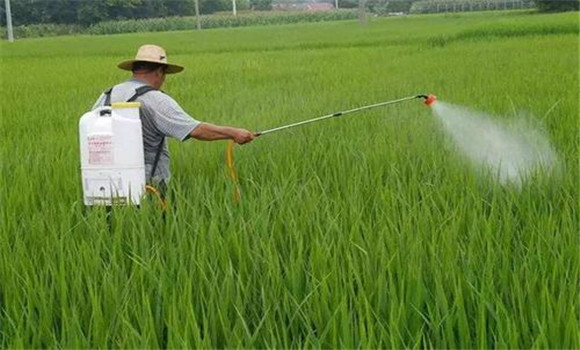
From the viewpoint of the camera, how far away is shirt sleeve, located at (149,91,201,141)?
10.2ft

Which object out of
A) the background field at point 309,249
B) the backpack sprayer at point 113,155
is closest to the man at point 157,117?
the background field at point 309,249

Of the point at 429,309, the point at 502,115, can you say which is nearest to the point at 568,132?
the point at 502,115

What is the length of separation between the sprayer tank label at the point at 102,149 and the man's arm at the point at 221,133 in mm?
436

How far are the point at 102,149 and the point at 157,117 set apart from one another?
0.41 metres

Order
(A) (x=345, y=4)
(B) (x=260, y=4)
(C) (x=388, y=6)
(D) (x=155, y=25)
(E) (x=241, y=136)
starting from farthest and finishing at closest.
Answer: (A) (x=345, y=4)
(C) (x=388, y=6)
(B) (x=260, y=4)
(D) (x=155, y=25)
(E) (x=241, y=136)

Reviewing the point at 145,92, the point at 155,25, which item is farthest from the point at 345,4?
the point at 145,92

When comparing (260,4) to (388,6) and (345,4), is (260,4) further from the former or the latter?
(345,4)

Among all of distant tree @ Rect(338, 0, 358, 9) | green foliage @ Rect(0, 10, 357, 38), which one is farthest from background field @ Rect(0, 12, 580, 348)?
distant tree @ Rect(338, 0, 358, 9)

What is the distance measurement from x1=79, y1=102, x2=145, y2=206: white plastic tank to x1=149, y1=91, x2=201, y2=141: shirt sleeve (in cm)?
32

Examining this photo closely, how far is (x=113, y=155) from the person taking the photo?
275cm

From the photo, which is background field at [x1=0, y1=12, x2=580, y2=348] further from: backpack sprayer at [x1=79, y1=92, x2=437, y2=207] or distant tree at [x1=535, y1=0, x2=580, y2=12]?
distant tree at [x1=535, y1=0, x2=580, y2=12]

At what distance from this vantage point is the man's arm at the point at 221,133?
3070 mm

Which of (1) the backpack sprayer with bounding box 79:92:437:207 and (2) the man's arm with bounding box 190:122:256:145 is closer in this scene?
(1) the backpack sprayer with bounding box 79:92:437:207

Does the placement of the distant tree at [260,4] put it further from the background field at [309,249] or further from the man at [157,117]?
the man at [157,117]
